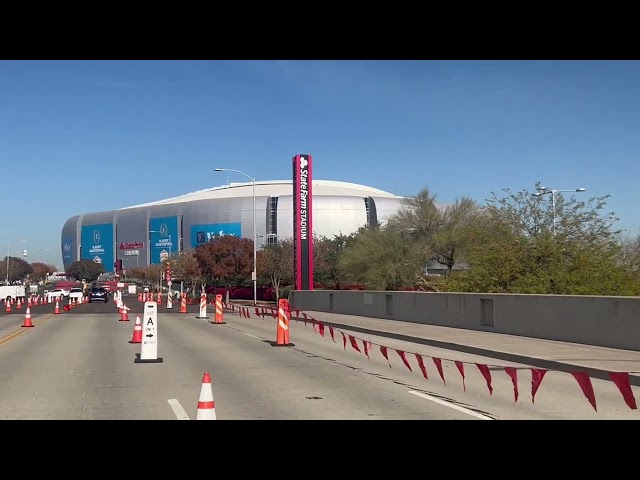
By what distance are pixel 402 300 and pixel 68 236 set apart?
15684 centimetres

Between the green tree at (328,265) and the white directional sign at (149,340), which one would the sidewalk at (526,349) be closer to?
the white directional sign at (149,340)

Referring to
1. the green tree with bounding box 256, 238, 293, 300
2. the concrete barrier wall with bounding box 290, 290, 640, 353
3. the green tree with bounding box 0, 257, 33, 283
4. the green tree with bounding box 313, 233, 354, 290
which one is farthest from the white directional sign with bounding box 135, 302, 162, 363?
the green tree with bounding box 0, 257, 33, 283

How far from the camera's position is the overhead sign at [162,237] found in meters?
145

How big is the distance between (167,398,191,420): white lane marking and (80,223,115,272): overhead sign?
15510cm

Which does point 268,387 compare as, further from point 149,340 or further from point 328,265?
point 328,265

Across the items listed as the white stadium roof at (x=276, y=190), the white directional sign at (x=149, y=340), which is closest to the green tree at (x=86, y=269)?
the white stadium roof at (x=276, y=190)

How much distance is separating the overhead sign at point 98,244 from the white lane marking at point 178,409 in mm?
155101

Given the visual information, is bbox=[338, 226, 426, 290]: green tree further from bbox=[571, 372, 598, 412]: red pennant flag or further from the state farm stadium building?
the state farm stadium building
